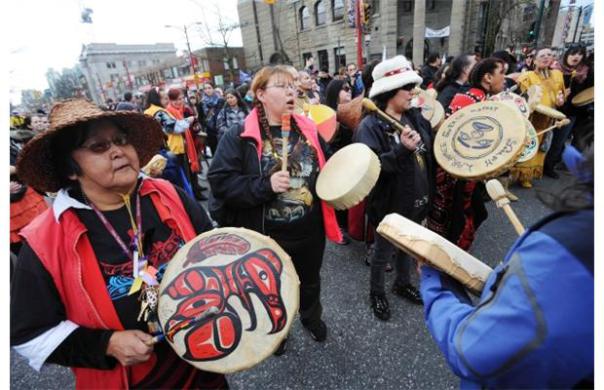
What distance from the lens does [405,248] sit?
112 cm

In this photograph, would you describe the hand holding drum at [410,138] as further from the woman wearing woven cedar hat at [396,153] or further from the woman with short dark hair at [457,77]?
the woman with short dark hair at [457,77]

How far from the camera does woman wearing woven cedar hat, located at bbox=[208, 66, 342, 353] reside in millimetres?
1998

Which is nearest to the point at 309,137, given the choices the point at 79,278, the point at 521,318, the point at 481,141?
the point at 481,141

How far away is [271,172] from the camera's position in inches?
79.9

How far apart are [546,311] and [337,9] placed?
26.9m

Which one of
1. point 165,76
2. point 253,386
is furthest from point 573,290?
point 165,76

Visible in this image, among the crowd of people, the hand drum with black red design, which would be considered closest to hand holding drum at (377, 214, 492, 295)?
the crowd of people

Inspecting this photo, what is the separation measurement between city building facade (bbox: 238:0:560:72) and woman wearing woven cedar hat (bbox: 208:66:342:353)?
1318cm

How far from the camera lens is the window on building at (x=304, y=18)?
2580cm

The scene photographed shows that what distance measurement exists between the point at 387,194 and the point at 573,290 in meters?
1.89

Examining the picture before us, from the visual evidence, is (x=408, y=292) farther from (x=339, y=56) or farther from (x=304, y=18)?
(x=304, y=18)

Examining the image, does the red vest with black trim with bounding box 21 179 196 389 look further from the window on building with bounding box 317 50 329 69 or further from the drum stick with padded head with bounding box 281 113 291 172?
the window on building with bounding box 317 50 329 69

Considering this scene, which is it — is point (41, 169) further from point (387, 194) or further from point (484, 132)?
point (484, 132)
